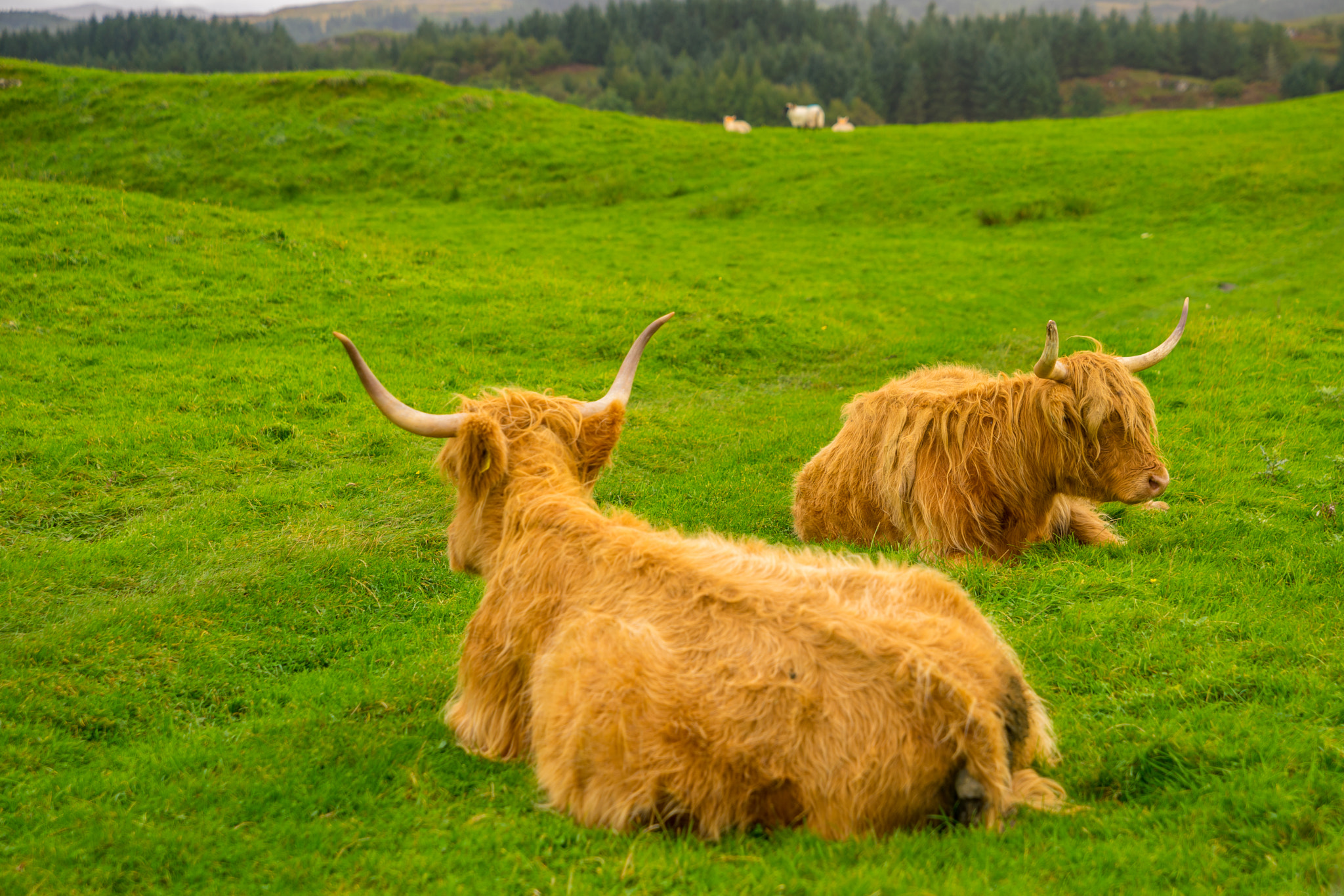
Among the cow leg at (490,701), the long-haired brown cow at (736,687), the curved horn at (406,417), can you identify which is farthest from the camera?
the curved horn at (406,417)

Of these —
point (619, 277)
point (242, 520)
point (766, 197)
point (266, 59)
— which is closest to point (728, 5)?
point (266, 59)

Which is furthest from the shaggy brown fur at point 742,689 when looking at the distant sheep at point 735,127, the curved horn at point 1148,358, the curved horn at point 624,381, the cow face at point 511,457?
the distant sheep at point 735,127

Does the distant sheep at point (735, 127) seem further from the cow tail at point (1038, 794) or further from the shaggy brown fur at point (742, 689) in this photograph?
the cow tail at point (1038, 794)

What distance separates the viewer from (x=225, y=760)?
491cm

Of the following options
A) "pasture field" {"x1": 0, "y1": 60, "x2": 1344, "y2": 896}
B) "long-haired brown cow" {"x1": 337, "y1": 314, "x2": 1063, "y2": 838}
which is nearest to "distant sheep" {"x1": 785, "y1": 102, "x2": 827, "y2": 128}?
"pasture field" {"x1": 0, "y1": 60, "x2": 1344, "y2": 896}

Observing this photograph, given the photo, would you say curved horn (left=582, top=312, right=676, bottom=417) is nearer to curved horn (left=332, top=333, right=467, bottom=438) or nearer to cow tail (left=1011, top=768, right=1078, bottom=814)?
curved horn (left=332, top=333, right=467, bottom=438)

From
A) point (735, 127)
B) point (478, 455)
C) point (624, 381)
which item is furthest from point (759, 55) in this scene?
point (478, 455)

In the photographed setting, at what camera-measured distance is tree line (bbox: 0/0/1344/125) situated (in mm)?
92375

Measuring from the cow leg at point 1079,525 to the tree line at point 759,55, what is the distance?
249ft

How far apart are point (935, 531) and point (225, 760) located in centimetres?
494

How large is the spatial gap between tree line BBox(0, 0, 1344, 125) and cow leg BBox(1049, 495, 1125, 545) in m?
75.8

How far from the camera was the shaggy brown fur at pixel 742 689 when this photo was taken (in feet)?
11.5

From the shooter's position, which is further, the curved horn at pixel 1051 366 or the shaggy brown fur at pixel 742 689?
the curved horn at pixel 1051 366

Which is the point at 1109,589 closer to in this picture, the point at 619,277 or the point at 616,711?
the point at 616,711
